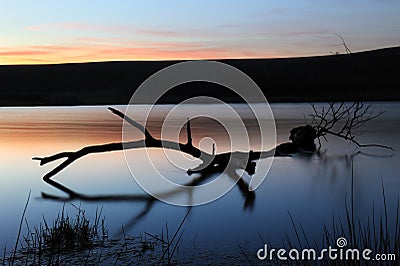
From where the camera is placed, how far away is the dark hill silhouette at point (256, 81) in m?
35.8

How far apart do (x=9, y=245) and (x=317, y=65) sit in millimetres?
39252

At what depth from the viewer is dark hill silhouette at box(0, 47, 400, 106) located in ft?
117

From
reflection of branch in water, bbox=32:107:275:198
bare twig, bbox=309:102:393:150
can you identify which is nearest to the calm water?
reflection of branch in water, bbox=32:107:275:198

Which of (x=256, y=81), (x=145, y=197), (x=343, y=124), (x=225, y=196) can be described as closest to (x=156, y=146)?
(x=145, y=197)

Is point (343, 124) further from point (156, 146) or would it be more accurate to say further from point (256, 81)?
point (256, 81)

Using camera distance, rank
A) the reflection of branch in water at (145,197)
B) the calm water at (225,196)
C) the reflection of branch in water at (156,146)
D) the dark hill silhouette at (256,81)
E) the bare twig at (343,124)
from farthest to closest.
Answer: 1. the dark hill silhouette at (256,81)
2. the bare twig at (343,124)
3. the reflection of branch in water at (156,146)
4. the reflection of branch in water at (145,197)
5. the calm water at (225,196)

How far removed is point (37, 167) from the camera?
679 cm

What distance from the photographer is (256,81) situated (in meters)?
40.2

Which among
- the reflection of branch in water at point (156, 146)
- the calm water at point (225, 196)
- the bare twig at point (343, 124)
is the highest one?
the bare twig at point (343, 124)

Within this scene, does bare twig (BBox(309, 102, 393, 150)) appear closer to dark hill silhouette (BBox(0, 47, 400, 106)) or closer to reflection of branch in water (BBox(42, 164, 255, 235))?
reflection of branch in water (BBox(42, 164, 255, 235))

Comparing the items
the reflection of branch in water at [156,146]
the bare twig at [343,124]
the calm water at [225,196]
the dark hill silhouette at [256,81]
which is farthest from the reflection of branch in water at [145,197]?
the dark hill silhouette at [256,81]

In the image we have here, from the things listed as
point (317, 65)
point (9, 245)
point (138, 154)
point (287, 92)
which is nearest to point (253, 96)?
point (287, 92)

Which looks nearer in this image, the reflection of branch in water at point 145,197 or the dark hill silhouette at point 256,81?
the reflection of branch in water at point 145,197

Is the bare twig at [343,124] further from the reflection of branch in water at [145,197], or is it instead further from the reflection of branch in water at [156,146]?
the reflection of branch in water at [145,197]
